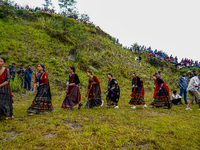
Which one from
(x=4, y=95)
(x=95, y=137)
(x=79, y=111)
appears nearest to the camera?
(x=95, y=137)

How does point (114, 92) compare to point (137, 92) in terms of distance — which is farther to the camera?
point (137, 92)

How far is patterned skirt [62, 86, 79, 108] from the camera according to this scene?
18.3ft

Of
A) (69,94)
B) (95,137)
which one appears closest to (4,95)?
(69,94)

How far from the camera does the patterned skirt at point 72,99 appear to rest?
5.59 m

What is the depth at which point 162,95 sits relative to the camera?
680cm

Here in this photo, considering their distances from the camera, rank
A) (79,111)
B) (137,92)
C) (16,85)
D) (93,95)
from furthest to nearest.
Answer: (16,85)
(137,92)
(93,95)
(79,111)

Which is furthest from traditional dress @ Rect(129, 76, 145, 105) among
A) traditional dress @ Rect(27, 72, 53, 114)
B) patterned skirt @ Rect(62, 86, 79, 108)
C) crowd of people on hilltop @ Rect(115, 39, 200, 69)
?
crowd of people on hilltop @ Rect(115, 39, 200, 69)

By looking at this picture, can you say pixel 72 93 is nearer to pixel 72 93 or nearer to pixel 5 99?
pixel 72 93

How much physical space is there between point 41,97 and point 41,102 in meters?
0.18

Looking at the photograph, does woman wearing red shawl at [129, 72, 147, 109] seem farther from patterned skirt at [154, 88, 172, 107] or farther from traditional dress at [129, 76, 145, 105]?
patterned skirt at [154, 88, 172, 107]

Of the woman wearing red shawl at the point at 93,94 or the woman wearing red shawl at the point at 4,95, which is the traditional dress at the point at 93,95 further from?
the woman wearing red shawl at the point at 4,95

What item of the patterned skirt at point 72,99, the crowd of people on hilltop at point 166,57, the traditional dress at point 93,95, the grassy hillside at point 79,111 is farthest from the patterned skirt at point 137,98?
the crowd of people on hilltop at point 166,57

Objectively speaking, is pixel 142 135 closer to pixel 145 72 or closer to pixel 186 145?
pixel 186 145

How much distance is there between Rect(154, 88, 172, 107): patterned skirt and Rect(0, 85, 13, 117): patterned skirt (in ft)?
21.5
